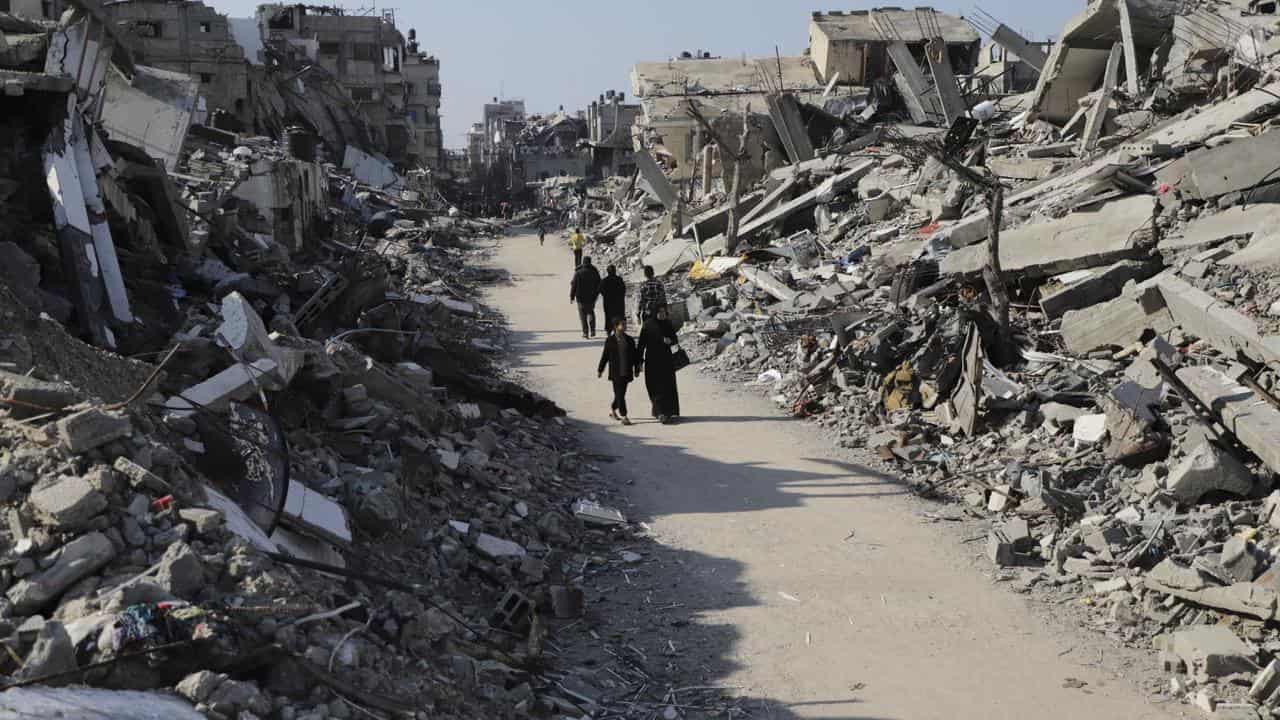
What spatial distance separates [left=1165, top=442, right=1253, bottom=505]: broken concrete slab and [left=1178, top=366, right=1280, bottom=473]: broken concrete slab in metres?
0.17

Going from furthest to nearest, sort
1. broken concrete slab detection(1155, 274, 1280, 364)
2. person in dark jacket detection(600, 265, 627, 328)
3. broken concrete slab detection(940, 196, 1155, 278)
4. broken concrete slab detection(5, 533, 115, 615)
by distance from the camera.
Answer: person in dark jacket detection(600, 265, 627, 328) → broken concrete slab detection(940, 196, 1155, 278) → broken concrete slab detection(1155, 274, 1280, 364) → broken concrete slab detection(5, 533, 115, 615)

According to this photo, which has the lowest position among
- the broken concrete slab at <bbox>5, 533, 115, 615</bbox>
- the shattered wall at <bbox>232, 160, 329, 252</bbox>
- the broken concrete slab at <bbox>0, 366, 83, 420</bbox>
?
the broken concrete slab at <bbox>5, 533, 115, 615</bbox>

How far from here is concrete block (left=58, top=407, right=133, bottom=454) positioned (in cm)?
441

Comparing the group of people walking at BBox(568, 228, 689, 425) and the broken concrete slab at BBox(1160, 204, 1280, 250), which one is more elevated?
the broken concrete slab at BBox(1160, 204, 1280, 250)

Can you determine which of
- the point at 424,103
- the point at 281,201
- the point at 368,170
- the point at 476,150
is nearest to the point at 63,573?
the point at 281,201

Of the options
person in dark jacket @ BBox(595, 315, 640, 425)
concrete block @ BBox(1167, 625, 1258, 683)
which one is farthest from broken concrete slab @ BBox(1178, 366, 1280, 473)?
person in dark jacket @ BBox(595, 315, 640, 425)

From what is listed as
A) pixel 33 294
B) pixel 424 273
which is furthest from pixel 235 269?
pixel 424 273

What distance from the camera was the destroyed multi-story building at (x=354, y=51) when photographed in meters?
55.1

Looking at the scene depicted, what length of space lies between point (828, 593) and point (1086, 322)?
4872mm

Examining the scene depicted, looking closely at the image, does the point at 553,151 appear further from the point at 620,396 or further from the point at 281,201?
the point at 620,396

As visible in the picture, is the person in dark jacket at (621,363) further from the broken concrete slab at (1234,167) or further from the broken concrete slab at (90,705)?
the broken concrete slab at (90,705)

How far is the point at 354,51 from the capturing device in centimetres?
5606

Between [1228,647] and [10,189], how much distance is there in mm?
8318

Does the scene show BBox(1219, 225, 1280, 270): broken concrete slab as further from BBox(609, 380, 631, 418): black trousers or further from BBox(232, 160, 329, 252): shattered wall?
BBox(232, 160, 329, 252): shattered wall
